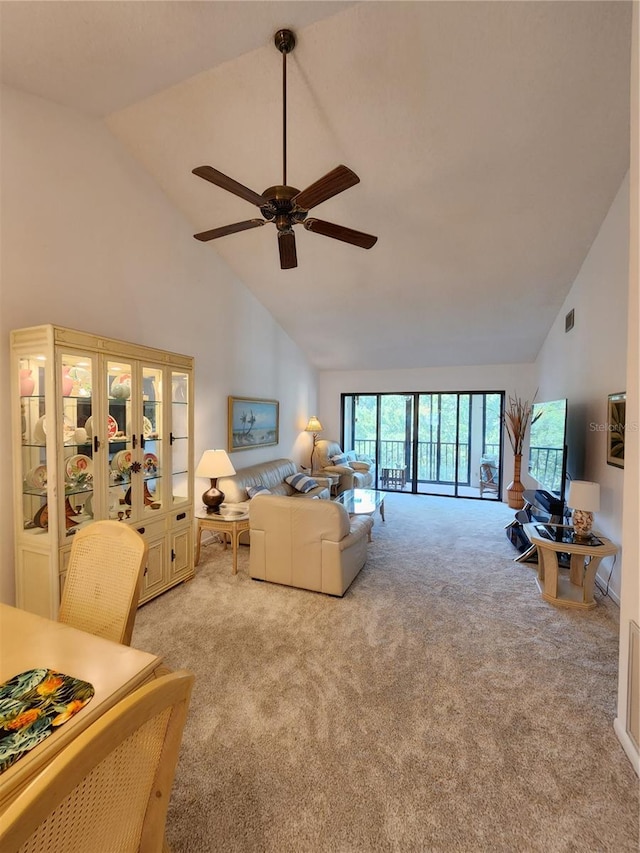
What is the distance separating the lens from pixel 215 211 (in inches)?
146

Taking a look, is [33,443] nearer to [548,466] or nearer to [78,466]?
[78,466]

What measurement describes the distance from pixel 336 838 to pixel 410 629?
139 centimetres

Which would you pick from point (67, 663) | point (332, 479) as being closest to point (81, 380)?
point (67, 663)

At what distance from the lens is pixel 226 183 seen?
Answer: 6.66ft

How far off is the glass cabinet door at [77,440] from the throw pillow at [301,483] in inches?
124

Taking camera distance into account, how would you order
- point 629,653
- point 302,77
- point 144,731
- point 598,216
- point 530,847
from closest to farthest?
1. point 144,731
2. point 530,847
3. point 629,653
4. point 302,77
5. point 598,216

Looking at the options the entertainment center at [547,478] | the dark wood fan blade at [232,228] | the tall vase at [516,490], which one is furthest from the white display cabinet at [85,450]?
the tall vase at [516,490]

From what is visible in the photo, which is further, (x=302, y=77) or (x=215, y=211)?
(x=215, y=211)

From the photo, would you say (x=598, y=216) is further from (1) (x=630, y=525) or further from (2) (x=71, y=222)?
(2) (x=71, y=222)

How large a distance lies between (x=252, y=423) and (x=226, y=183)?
3456 millimetres

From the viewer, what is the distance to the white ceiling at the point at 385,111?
6.82 feet

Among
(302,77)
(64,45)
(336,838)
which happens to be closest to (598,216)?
(302,77)

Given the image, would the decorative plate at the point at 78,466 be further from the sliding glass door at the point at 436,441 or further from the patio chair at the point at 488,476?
the patio chair at the point at 488,476

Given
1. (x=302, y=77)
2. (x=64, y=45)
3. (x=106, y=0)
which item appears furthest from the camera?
(x=302, y=77)
